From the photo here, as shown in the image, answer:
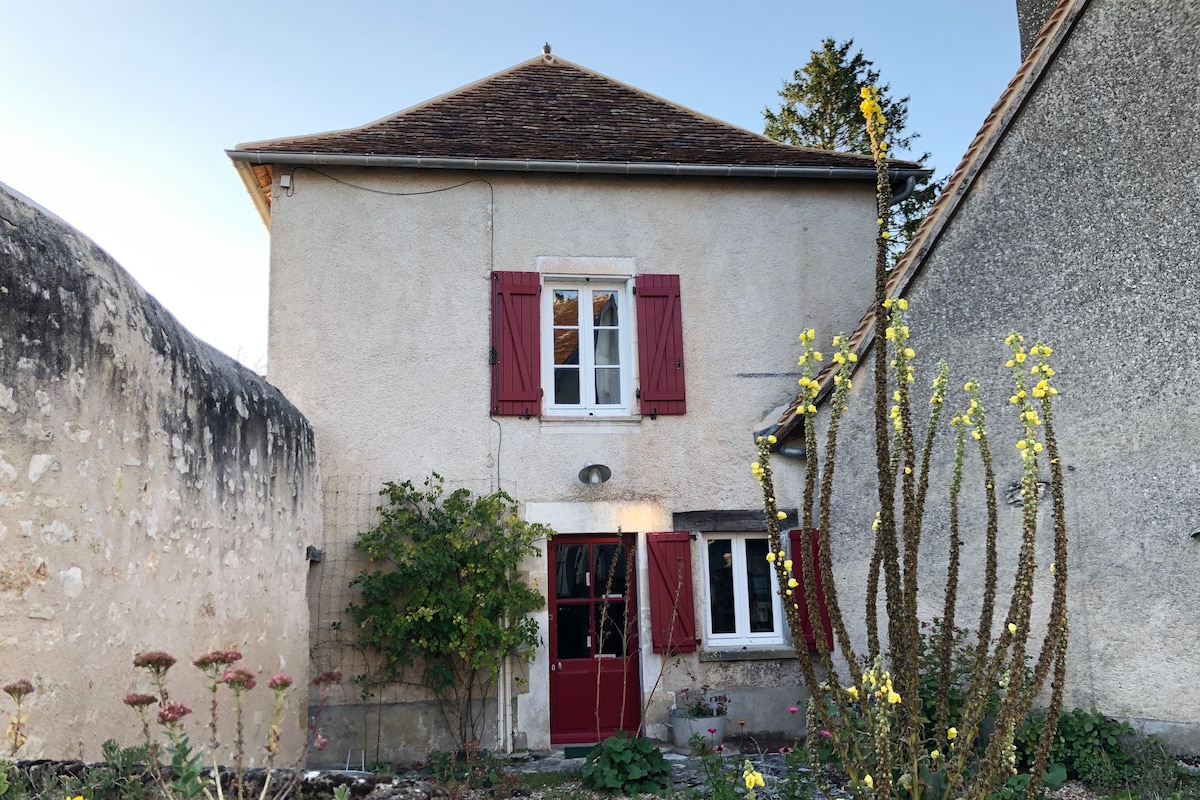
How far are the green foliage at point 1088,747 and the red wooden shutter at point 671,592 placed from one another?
9.50 feet

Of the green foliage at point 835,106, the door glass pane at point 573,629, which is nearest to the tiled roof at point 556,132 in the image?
the door glass pane at point 573,629

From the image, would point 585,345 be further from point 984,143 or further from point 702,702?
point 984,143

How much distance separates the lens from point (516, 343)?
327 inches

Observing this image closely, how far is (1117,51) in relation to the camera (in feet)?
20.3

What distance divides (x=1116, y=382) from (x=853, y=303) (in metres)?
3.18

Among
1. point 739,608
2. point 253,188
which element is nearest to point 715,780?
point 739,608

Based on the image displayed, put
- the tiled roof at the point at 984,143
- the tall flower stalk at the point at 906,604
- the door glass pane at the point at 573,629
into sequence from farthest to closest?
the door glass pane at the point at 573,629, the tiled roof at the point at 984,143, the tall flower stalk at the point at 906,604

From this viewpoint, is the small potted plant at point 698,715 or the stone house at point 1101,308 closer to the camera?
the stone house at point 1101,308

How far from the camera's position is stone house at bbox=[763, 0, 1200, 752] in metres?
5.62

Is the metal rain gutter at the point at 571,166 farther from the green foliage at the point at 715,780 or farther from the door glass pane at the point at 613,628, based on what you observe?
the green foliage at the point at 715,780

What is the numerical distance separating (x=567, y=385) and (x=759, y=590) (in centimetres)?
244

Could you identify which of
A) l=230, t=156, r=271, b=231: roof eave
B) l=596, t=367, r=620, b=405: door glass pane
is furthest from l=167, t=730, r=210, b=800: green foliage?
l=230, t=156, r=271, b=231: roof eave

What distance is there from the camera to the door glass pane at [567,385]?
8539 millimetres

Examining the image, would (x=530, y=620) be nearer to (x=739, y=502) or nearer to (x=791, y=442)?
(x=739, y=502)
